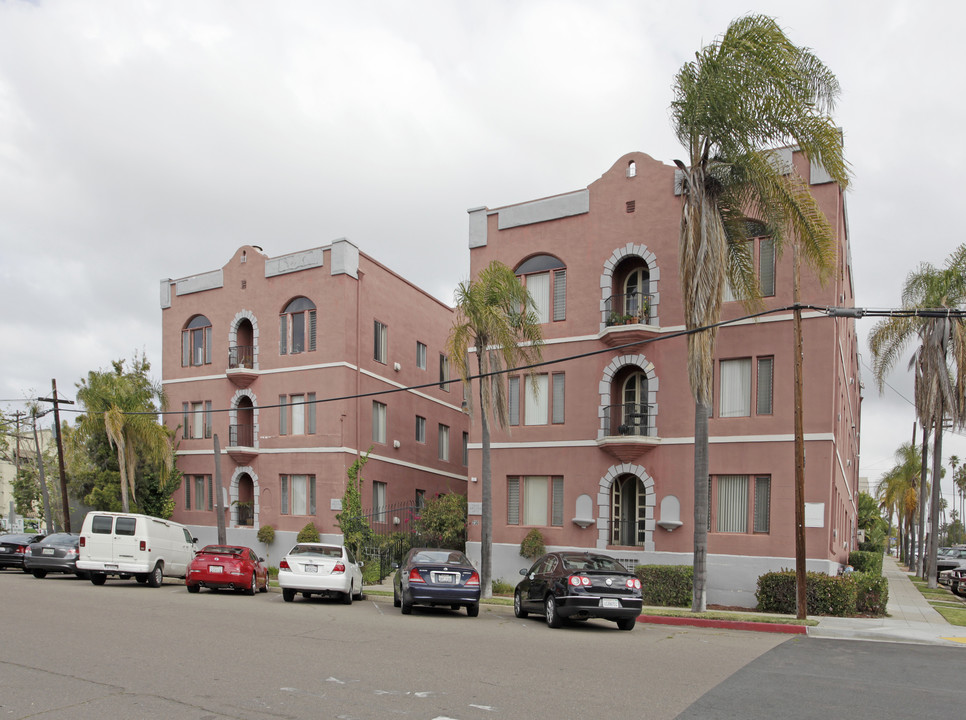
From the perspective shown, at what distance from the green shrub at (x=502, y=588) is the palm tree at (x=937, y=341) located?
16004 mm

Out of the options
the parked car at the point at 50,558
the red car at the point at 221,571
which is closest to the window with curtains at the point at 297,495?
the parked car at the point at 50,558

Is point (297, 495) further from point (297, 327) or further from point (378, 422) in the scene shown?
point (297, 327)

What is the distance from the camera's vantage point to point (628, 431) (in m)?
26.2

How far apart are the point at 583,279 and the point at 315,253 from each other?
1213cm

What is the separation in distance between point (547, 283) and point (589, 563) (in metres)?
13.5

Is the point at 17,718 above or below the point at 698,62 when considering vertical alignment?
below

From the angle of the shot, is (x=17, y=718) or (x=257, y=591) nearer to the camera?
(x=17, y=718)

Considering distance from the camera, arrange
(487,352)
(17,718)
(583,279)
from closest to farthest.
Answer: (17,718), (487,352), (583,279)

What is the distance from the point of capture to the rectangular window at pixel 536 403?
2822 cm

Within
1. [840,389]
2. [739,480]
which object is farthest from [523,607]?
[840,389]

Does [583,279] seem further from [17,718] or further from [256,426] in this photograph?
[17,718]

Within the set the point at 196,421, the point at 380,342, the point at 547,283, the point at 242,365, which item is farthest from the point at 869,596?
the point at 196,421

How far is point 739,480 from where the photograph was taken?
80.7 feet

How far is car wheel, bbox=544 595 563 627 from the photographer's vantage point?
53.8ft
